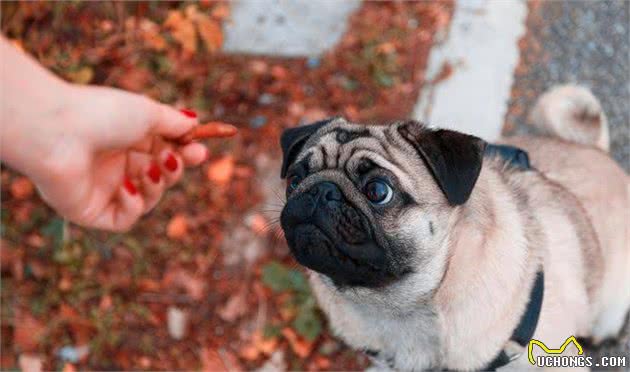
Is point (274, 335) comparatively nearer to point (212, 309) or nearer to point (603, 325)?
point (212, 309)

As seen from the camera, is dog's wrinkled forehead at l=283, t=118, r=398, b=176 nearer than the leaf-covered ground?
Yes

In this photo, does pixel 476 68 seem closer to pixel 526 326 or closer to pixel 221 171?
pixel 221 171

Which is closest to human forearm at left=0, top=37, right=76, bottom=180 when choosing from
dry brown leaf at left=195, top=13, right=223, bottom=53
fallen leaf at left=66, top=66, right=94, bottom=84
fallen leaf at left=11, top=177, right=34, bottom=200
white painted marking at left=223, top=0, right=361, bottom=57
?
fallen leaf at left=11, top=177, right=34, bottom=200

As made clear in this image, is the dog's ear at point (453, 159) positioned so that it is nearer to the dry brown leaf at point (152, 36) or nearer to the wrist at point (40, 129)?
the wrist at point (40, 129)

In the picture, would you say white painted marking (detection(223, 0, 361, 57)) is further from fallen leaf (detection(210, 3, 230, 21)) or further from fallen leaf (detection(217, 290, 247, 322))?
fallen leaf (detection(217, 290, 247, 322))

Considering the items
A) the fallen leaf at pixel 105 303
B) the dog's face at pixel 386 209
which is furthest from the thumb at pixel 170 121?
the fallen leaf at pixel 105 303

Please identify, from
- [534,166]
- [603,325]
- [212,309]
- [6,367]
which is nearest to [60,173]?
[212,309]

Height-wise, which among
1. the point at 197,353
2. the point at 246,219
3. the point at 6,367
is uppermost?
the point at 246,219
